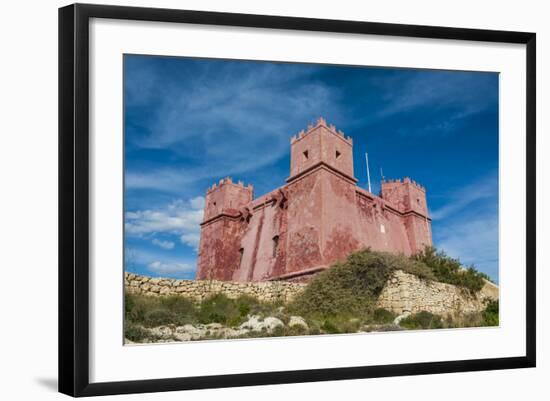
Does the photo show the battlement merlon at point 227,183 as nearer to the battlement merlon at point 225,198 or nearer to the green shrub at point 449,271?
the battlement merlon at point 225,198

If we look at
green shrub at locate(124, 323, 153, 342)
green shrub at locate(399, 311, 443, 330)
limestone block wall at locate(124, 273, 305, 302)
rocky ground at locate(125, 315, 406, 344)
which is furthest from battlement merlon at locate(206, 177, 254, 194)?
green shrub at locate(399, 311, 443, 330)

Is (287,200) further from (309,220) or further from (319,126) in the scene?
(319,126)

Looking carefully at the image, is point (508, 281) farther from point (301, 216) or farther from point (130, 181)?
point (130, 181)

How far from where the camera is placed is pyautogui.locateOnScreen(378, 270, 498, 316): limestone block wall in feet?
28.3

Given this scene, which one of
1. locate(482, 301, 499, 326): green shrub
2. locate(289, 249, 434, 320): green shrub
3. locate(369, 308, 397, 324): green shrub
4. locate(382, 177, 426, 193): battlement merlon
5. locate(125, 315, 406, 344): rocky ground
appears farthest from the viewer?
locate(382, 177, 426, 193): battlement merlon

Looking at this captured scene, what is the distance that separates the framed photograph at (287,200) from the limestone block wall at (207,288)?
2cm

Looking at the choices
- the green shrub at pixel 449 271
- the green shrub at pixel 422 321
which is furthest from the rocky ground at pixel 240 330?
the green shrub at pixel 449 271

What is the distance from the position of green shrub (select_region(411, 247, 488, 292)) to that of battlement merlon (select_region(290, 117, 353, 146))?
5.37 feet

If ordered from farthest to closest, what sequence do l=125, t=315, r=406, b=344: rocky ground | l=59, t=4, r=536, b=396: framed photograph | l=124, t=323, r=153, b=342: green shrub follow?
l=125, t=315, r=406, b=344: rocky ground < l=124, t=323, r=153, b=342: green shrub < l=59, t=4, r=536, b=396: framed photograph

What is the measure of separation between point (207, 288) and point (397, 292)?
2.23 metres

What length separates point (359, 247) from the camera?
28.3 ft

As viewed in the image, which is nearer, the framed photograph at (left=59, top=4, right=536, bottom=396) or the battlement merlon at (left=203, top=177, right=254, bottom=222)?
the framed photograph at (left=59, top=4, right=536, bottom=396)

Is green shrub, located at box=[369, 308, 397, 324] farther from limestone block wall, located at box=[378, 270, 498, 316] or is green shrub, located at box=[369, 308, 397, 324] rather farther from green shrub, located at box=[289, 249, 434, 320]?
limestone block wall, located at box=[378, 270, 498, 316]

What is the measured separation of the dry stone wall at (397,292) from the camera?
26.3 ft
